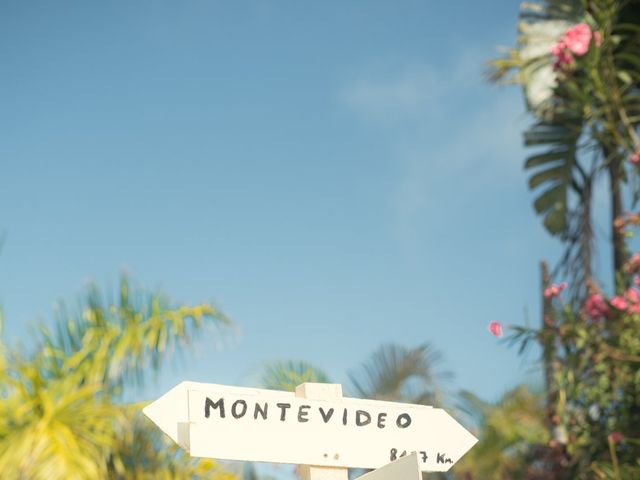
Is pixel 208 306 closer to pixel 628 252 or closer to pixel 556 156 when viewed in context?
pixel 628 252

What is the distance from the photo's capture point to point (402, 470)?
258 centimetres

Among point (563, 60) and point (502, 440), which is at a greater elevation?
point (563, 60)

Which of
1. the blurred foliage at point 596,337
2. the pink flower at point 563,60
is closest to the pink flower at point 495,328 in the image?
the blurred foliage at point 596,337

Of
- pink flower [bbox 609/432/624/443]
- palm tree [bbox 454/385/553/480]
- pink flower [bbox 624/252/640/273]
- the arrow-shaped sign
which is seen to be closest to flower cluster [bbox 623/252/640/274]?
pink flower [bbox 624/252/640/273]

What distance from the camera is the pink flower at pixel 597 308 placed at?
7.83m

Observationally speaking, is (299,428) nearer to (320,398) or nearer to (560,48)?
(320,398)

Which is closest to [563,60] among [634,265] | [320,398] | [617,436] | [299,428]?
[634,265]

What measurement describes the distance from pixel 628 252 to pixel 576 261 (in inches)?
31.4

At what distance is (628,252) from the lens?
999 centimetres

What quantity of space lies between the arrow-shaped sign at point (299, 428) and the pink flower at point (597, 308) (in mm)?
5047

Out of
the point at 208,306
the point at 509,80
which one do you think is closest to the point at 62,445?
the point at 208,306

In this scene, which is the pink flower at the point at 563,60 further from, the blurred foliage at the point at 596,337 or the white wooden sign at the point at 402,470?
the white wooden sign at the point at 402,470

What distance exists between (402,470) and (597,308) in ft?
18.7

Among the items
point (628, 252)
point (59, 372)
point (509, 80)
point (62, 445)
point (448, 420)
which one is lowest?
point (448, 420)
